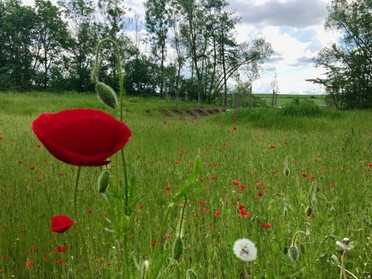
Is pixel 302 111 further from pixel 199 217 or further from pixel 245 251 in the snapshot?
pixel 245 251

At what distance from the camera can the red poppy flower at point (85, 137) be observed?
684 mm

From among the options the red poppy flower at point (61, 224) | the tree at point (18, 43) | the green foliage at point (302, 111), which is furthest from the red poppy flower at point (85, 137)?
the tree at point (18, 43)

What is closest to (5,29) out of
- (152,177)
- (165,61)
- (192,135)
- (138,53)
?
(138,53)

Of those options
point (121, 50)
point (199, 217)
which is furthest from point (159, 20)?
point (199, 217)

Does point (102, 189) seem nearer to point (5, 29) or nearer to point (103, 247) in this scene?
point (103, 247)

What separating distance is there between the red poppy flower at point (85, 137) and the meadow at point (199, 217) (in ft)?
0.52

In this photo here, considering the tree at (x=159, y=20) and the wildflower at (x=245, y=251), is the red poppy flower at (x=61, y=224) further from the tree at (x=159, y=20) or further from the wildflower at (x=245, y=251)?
the tree at (x=159, y=20)

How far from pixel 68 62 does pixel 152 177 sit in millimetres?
33676

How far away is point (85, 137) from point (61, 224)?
1.35 feet

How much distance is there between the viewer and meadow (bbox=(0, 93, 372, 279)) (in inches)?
67.2

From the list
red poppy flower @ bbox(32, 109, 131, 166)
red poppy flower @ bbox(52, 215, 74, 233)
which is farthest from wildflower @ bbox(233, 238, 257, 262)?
red poppy flower @ bbox(32, 109, 131, 166)

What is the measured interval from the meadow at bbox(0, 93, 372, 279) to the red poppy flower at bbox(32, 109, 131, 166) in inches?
6.3

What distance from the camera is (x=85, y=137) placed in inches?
27.0

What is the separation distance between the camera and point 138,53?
107 feet
